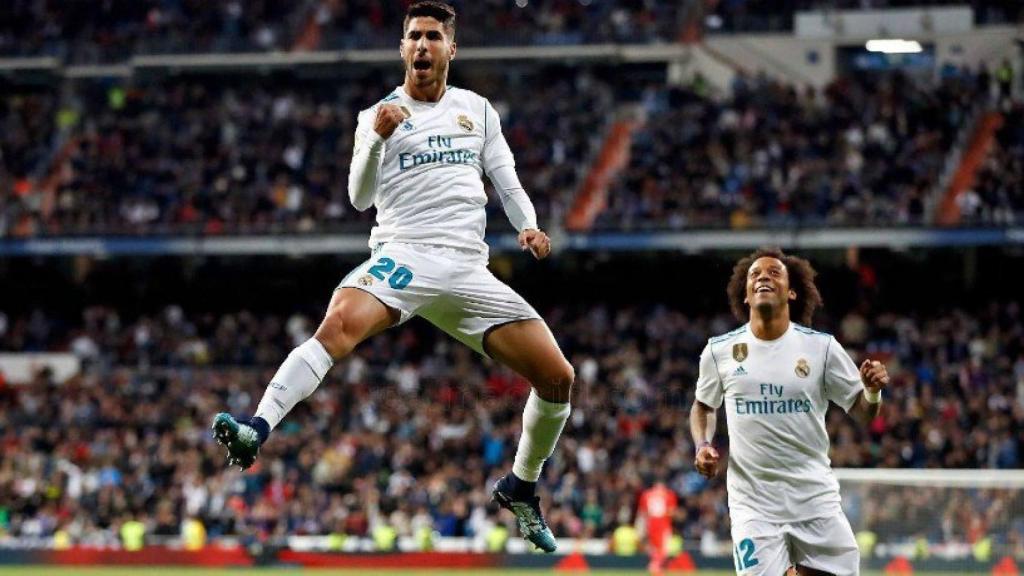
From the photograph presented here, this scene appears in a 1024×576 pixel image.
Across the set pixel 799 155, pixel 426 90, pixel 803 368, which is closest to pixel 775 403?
pixel 803 368

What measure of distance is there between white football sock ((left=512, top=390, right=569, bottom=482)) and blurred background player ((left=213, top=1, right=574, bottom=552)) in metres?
0.08

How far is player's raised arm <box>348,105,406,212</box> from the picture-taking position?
25.6ft

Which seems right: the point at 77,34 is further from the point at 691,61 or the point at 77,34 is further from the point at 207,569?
the point at 207,569

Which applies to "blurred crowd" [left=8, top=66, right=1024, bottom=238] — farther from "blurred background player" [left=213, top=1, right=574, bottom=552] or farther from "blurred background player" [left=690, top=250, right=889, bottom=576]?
"blurred background player" [left=213, top=1, right=574, bottom=552]

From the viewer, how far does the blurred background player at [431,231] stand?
25.8 feet

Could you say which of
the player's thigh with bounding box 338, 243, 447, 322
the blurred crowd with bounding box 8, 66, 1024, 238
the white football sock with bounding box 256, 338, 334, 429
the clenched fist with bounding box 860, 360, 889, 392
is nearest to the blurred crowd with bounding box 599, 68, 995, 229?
the blurred crowd with bounding box 8, 66, 1024, 238

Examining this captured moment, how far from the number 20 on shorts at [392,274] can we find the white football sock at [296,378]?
44 cm

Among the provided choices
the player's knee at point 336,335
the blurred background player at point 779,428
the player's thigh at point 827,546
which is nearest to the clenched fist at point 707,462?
the blurred background player at point 779,428

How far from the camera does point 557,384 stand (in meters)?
8.46

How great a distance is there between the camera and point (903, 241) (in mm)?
27344

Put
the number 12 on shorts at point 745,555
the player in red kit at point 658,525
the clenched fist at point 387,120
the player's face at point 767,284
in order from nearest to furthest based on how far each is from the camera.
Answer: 1. the clenched fist at point 387,120
2. the number 12 on shorts at point 745,555
3. the player's face at point 767,284
4. the player in red kit at point 658,525

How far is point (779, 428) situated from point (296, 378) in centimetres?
246

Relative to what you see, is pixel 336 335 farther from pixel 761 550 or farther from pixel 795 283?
pixel 795 283

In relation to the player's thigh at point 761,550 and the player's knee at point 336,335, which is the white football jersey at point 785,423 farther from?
the player's knee at point 336,335
